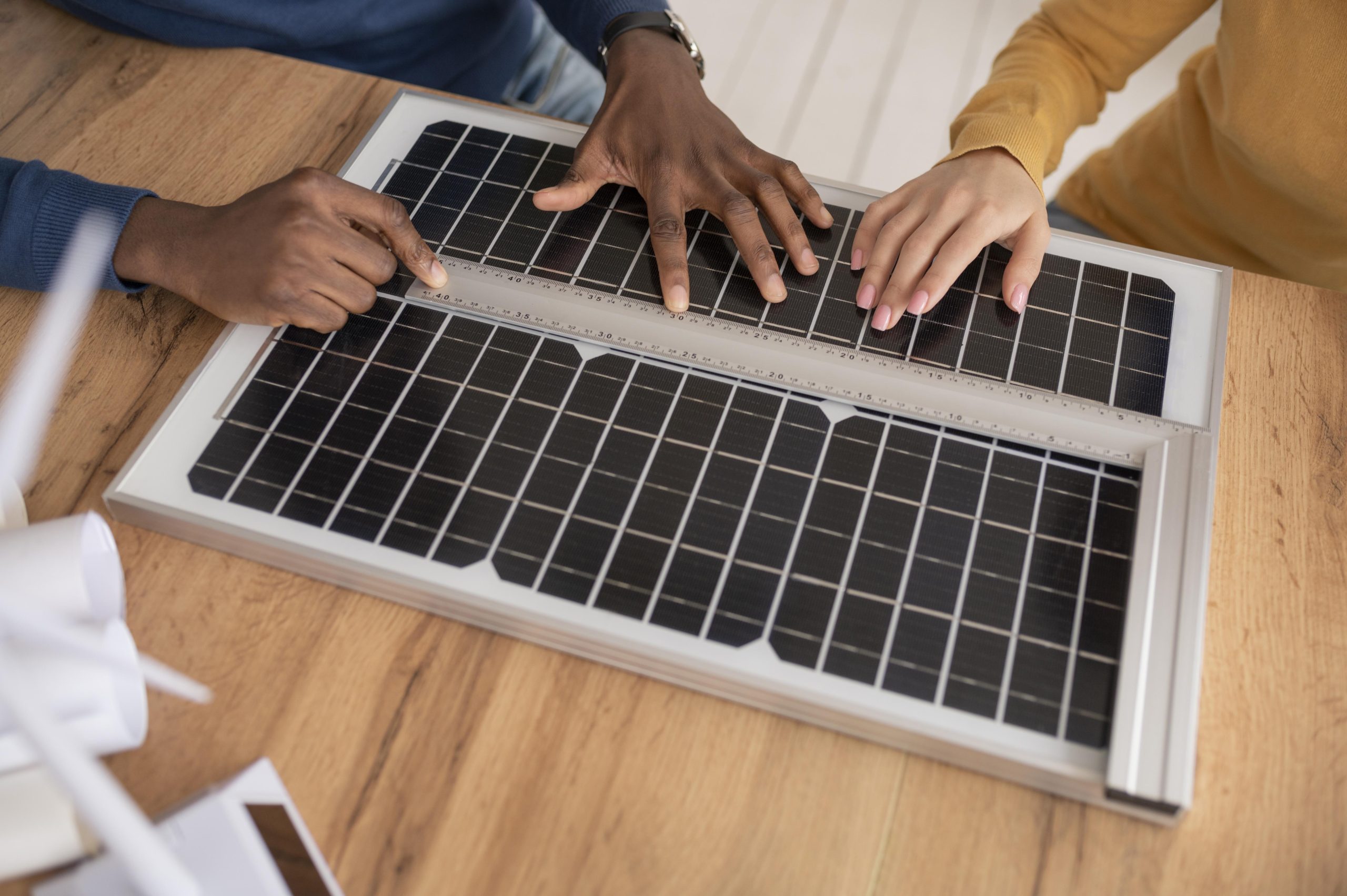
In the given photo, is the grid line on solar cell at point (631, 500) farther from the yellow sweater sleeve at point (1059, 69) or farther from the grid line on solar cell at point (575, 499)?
the yellow sweater sleeve at point (1059, 69)

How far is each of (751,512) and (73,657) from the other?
0.73 meters

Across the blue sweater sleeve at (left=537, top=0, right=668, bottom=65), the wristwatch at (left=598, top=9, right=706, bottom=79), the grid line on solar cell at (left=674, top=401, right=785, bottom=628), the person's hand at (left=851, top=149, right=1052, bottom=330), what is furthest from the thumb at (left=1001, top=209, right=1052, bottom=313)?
the blue sweater sleeve at (left=537, top=0, right=668, bottom=65)

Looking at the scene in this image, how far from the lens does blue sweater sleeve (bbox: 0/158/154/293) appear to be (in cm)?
131

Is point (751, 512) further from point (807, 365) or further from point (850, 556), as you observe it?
point (807, 365)

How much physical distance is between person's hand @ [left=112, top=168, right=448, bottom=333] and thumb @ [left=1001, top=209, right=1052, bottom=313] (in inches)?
31.6

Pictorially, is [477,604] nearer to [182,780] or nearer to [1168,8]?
[182,780]

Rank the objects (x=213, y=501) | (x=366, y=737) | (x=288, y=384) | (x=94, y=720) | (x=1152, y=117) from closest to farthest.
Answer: (x=94, y=720), (x=366, y=737), (x=213, y=501), (x=288, y=384), (x=1152, y=117)

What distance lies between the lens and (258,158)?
1.55m

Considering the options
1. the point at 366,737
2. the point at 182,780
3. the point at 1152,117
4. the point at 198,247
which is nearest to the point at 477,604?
the point at 366,737

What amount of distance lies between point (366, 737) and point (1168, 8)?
1661mm

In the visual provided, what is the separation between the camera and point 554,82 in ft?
6.86

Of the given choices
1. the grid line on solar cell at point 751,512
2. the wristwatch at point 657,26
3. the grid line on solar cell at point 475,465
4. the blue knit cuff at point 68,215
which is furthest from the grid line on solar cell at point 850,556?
the blue knit cuff at point 68,215

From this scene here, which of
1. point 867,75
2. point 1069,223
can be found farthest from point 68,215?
point 867,75

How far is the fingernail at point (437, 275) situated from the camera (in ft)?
4.36
